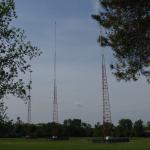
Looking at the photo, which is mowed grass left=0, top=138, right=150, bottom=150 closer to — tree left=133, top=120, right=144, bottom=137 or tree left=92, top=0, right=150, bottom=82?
tree left=92, top=0, right=150, bottom=82

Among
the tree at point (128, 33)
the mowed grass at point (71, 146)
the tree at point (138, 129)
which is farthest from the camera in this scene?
the tree at point (138, 129)

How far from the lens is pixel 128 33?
25.8 meters

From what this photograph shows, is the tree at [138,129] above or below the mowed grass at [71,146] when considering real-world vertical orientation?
above

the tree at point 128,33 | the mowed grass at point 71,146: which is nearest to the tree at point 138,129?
the mowed grass at point 71,146

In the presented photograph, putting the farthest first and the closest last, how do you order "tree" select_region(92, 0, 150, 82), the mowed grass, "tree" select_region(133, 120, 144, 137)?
1. "tree" select_region(133, 120, 144, 137)
2. the mowed grass
3. "tree" select_region(92, 0, 150, 82)

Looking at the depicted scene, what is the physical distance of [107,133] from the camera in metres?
137

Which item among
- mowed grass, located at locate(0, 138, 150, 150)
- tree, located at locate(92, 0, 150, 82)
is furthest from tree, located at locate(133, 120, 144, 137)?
tree, located at locate(92, 0, 150, 82)

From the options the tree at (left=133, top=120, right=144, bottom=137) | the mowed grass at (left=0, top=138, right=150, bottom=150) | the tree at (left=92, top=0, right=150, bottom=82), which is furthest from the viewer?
the tree at (left=133, top=120, right=144, bottom=137)

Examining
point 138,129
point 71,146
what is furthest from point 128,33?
point 138,129

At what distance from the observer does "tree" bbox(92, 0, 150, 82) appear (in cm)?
2480

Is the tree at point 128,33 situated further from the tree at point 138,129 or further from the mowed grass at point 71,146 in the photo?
the tree at point 138,129

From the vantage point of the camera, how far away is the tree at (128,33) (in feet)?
81.4

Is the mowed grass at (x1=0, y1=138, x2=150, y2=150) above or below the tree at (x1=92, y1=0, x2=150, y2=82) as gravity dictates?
below

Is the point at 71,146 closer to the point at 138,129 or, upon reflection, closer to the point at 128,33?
the point at 128,33
